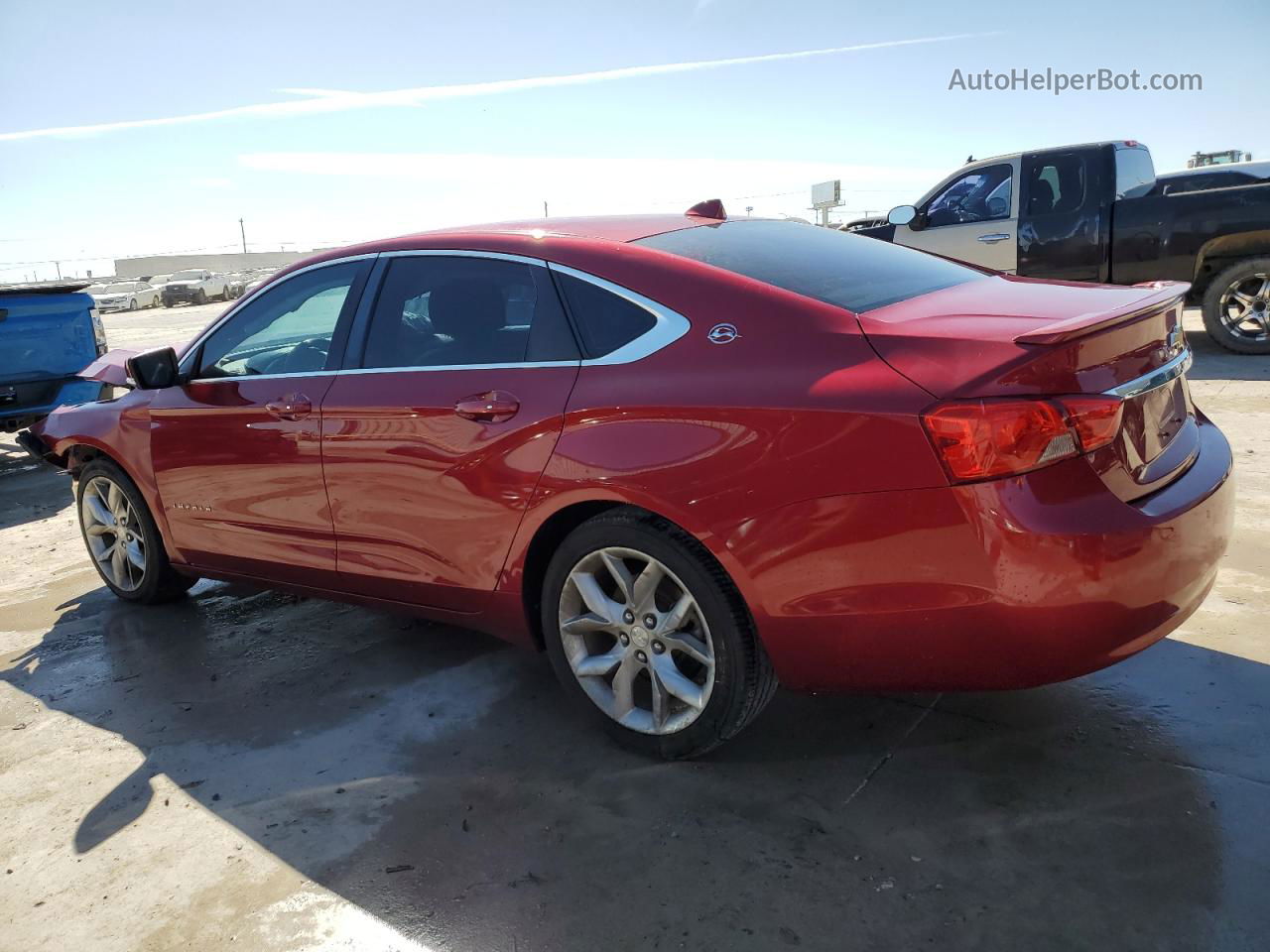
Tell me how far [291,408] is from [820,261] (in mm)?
1959

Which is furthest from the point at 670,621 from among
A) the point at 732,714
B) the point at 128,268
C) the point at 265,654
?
the point at 128,268

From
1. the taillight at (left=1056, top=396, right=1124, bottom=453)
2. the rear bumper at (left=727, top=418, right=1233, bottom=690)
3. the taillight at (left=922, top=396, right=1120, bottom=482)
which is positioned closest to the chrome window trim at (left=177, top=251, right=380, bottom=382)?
the rear bumper at (left=727, top=418, right=1233, bottom=690)

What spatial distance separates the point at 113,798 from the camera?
3102 millimetres

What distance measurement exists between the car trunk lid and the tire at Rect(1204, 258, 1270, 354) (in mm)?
6945

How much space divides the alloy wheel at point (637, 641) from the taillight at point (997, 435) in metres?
0.83

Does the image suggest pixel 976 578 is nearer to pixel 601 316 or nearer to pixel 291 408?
pixel 601 316

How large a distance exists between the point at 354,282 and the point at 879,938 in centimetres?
275

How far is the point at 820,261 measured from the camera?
10.3 ft

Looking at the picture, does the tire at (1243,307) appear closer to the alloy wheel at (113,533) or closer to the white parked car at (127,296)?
the alloy wheel at (113,533)

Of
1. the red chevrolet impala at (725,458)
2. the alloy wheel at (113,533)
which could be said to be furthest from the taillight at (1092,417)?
the alloy wheel at (113,533)

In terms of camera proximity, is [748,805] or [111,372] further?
[111,372]

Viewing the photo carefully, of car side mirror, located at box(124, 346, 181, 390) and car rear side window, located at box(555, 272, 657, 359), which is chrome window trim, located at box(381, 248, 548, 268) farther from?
car side mirror, located at box(124, 346, 181, 390)

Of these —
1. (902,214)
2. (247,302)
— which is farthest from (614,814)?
(902,214)

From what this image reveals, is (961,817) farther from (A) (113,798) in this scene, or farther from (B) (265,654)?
(B) (265,654)
